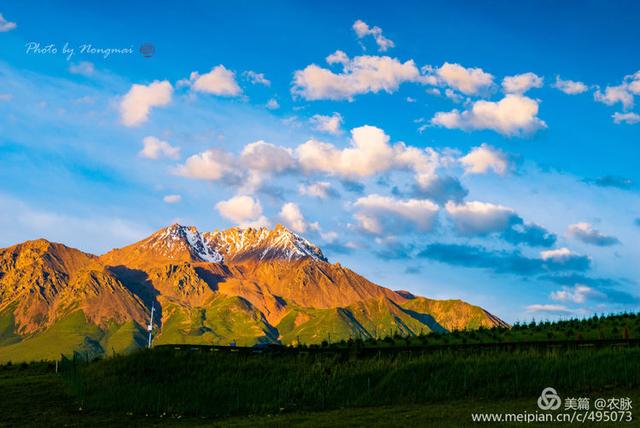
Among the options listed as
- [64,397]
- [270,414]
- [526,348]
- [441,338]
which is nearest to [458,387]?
[526,348]

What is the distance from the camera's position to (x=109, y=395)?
50.5 m

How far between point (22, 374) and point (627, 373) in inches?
2240

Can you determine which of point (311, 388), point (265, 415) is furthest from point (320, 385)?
point (265, 415)

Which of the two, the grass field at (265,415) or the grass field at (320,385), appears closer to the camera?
the grass field at (265,415)

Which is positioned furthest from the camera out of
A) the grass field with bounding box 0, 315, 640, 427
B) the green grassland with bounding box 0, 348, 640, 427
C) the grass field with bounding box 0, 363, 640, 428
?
the grass field with bounding box 0, 315, 640, 427

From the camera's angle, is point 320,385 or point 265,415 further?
point 320,385

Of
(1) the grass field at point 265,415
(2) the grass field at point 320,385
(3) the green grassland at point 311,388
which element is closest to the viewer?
(1) the grass field at point 265,415

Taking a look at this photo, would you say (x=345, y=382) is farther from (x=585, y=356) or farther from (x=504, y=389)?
(x=585, y=356)

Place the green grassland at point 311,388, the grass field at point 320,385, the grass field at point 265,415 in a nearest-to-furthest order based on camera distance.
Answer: the grass field at point 265,415, the green grassland at point 311,388, the grass field at point 320,385

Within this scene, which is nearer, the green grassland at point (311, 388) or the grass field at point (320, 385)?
the green grassland at point (311, 388)

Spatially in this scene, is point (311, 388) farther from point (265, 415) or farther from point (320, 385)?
point (265, 415)

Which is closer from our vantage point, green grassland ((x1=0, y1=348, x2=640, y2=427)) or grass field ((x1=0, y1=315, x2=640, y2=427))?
green grassland ((x1=0, y1=348, x2=640, y2=427))

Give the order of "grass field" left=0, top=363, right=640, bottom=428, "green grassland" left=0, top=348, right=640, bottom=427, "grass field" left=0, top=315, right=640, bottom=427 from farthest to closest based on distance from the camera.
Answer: "grass field" left=0, top=315, right=640, bottom=427, "green grassland" left=0, top=348, right=640, bottom=427, "grass field" left=0, top=363, right=640, bottom=428

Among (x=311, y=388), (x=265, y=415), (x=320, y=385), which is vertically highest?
(x=320, y=385)
